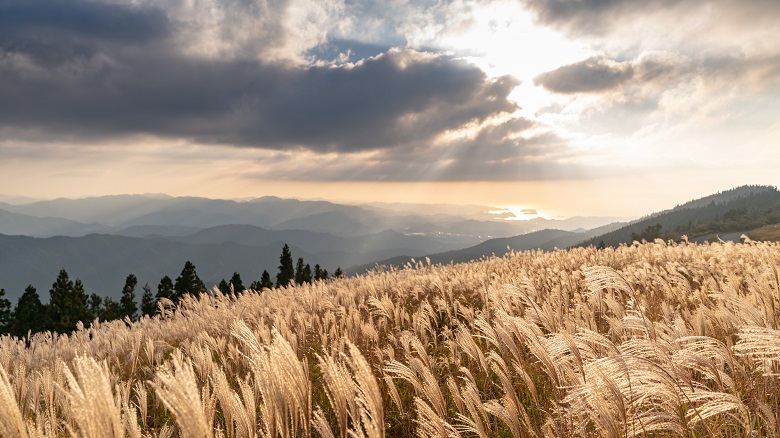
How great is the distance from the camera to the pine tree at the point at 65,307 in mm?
64438

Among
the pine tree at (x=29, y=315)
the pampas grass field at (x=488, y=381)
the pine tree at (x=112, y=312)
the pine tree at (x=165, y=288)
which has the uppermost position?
the pampas grass field at (x=488, y=381)

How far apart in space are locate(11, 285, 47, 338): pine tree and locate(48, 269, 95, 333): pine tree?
7.24 feet

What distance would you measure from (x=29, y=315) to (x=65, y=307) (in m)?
7.54

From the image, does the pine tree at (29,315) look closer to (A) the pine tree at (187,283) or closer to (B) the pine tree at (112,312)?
(B) the pine tree at (112,312)

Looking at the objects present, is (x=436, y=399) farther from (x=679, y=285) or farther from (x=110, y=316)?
(x=110, y=316)

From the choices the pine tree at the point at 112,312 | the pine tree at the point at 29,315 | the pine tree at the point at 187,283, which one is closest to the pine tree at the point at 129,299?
the pine tree at the point at 112,312

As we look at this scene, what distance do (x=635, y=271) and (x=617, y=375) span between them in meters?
7.45

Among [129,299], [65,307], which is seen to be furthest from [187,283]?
[129,299]

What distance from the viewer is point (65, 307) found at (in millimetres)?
65750

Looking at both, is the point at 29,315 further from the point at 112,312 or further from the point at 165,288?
the point at 165,288

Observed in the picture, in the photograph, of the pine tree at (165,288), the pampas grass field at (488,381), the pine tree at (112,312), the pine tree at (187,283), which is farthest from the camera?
the pine tree at (112,312)

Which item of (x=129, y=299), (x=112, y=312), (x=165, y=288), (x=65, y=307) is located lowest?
(x=112, y=312)

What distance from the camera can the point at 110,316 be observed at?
252 feet

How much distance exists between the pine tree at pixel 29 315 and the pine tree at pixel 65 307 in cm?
221
